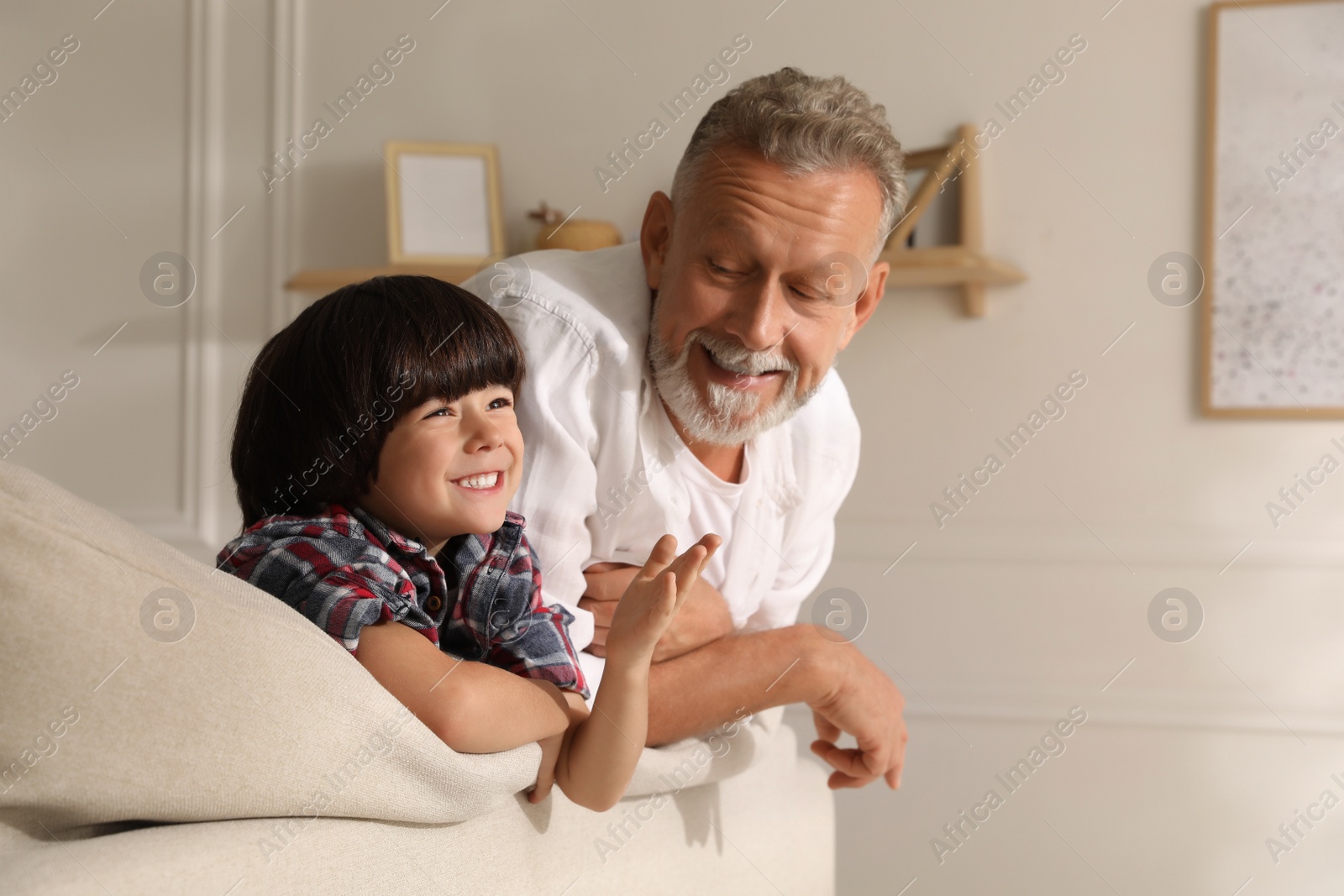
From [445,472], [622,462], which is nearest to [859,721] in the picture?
[622,462]

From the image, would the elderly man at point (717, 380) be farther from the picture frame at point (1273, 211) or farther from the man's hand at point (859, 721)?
the picture frame at point (1273, 211)

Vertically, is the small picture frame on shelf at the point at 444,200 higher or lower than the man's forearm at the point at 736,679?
higher

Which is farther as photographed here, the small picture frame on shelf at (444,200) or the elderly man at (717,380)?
the small picture frame on shelf at (444,200)

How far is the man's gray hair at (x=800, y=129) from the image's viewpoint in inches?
52.0

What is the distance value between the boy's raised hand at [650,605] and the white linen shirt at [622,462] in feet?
0.79

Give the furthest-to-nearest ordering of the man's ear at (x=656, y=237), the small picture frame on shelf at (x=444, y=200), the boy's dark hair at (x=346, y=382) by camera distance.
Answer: the small picture frame on shelf at (x=444, y=200) → the man's ear at (x=656, y=237) → the boy's dark hair at (x=346, y=382)

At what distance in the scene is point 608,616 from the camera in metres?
1.22

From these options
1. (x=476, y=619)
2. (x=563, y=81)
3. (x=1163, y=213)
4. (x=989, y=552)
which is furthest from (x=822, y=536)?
(x=563, y=81)

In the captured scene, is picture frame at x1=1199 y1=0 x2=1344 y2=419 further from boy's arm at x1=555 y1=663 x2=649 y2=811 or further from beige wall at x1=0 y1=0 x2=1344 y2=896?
boy's arm at x1=555 y1=663 x2=649 y2=811

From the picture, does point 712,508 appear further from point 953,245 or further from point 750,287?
point 953,245

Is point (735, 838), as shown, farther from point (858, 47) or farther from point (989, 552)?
point (858, 47)

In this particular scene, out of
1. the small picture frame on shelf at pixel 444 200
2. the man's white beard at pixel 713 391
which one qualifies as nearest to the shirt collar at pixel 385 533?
the man's white beard at pixel 713 391

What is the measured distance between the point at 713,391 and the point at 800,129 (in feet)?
1.11

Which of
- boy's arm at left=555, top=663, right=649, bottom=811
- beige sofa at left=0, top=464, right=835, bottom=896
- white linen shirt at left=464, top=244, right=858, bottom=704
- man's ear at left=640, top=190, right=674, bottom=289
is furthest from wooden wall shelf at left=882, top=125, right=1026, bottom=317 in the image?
beige sofa at left=0, top=464, right=835, bottom=896
